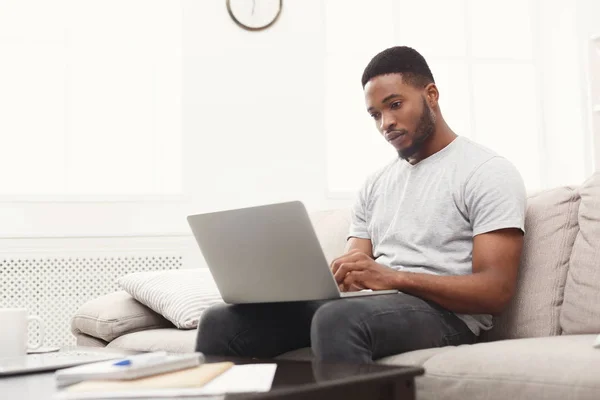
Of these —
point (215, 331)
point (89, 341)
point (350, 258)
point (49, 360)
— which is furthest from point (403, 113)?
point (89, 341)

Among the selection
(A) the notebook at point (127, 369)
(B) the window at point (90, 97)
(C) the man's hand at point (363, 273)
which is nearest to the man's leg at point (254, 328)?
(C) the man's hand at point (363, 273)

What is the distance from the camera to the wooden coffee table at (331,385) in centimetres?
97

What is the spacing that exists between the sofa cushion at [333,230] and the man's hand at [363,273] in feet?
1.87

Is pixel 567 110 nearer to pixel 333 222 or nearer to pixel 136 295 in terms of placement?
pixel 333 222

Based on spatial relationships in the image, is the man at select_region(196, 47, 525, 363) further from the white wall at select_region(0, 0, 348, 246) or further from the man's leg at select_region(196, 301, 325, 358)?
the white wall at select_region(0, 0, 348, 246)

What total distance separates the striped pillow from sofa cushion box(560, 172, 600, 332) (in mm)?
1018

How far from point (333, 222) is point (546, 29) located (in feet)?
8.26

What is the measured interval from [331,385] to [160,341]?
1.25 metres

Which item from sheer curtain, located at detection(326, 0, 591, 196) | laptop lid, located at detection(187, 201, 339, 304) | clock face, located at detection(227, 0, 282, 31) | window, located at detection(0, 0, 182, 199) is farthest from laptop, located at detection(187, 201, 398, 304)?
sheer curtain, located at detection(326, 0, 591, 196)

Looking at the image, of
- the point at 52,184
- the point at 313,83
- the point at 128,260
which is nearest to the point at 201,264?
the point at 128,260

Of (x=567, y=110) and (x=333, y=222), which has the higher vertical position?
(x=567, y=110)

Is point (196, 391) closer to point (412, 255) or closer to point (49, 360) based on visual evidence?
point (49, 360)

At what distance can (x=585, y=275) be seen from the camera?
1717 mm

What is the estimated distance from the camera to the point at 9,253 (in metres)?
3.49
